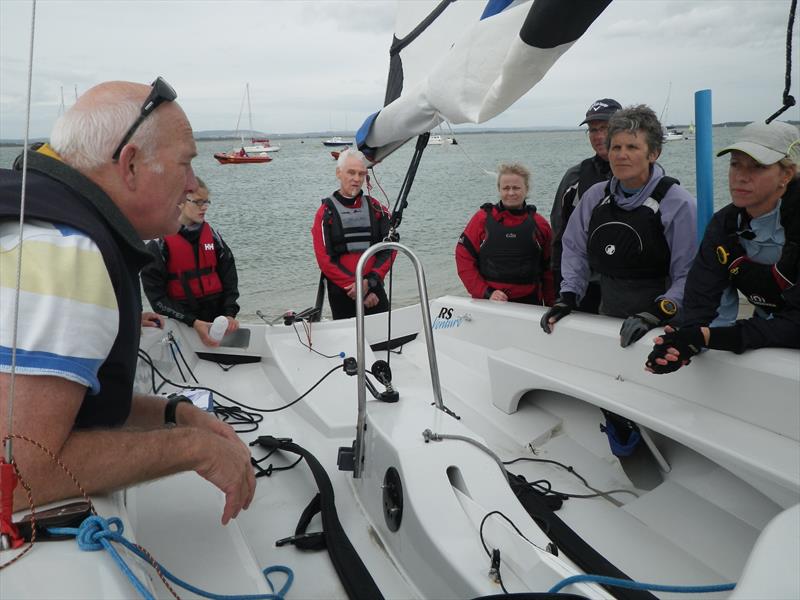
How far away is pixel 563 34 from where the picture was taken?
1.59 m

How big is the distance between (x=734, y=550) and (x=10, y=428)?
2.03 m

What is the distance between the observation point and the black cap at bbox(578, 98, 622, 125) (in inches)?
137

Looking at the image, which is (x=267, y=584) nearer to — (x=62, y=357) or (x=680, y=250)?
(x=62, y=357)

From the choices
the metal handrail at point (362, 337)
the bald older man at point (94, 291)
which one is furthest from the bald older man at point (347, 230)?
the bald older man at point (94, 291)

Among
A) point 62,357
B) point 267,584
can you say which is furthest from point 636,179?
point 62,357

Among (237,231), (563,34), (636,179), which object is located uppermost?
(563,34)

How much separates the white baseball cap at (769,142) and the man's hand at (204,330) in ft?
8.53

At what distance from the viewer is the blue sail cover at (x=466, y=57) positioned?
1604 millimetres

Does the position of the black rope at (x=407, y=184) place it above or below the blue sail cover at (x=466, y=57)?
below

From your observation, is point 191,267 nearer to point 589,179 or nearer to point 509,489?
point 589,179

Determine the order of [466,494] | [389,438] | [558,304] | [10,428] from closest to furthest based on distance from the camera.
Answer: [10,428] → [466,494] → [389,438] → [558,304]

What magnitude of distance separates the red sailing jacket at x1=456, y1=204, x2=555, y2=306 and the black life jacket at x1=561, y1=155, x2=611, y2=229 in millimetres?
205

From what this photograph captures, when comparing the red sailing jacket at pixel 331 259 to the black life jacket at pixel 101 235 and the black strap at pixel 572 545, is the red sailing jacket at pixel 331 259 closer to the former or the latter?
the black strap at pixel 572 545

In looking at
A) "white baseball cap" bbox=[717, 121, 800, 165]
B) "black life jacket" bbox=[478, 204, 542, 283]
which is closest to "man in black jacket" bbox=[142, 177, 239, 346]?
"black life jacket" bbox=[478, 204, 542, 283]
